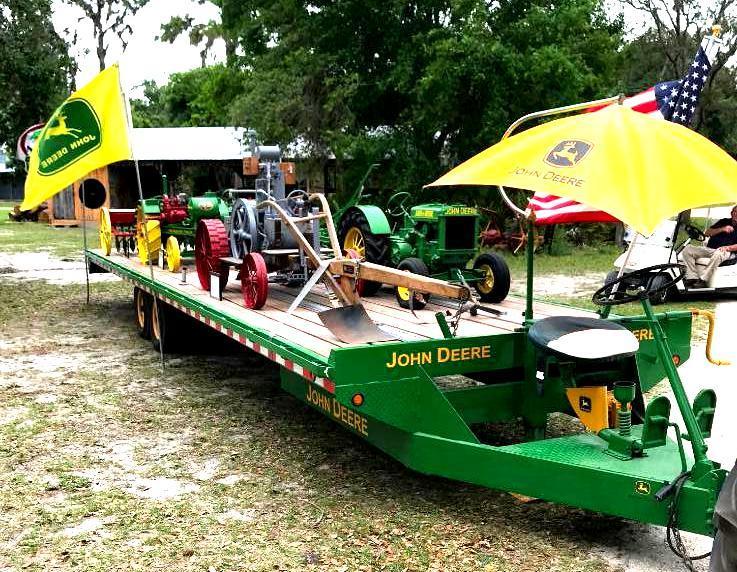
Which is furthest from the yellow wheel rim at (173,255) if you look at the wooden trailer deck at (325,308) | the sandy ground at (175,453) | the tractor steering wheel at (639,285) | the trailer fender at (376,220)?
the tractor steering wheel at (639,285)

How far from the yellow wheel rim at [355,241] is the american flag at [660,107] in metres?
2.00

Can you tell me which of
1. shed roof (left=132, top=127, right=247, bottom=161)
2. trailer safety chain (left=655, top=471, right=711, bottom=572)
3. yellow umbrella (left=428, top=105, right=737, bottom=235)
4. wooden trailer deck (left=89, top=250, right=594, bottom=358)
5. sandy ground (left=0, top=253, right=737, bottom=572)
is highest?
shed roof (left=132, top=127, right=247, bottom=161)

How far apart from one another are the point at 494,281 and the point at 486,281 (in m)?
0.12

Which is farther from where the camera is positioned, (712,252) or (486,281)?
(712,252)

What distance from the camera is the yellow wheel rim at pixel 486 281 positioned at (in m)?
7.39

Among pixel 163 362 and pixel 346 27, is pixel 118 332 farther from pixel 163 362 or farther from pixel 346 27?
pixel 346 27

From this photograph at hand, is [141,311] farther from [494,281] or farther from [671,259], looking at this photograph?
[671,259]

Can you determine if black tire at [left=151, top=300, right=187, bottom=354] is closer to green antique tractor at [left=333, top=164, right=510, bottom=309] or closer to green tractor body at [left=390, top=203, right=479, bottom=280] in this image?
green antique tractor at [left=333, top=164, right=510, bottom=309]

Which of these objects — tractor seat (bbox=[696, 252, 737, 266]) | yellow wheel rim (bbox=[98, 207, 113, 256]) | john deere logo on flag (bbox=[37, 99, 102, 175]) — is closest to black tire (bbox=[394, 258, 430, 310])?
john deere logo on flag (bbox=[37, 99, 102, 175])

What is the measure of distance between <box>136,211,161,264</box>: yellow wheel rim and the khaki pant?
296 inches

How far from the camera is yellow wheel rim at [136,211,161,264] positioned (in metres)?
9.36

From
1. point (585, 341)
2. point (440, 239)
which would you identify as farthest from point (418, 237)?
point (585, 341)

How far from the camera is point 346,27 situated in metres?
18.7

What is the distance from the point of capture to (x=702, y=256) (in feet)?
39.9
